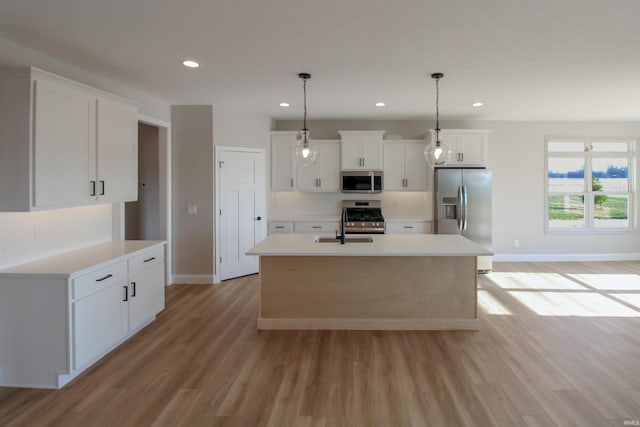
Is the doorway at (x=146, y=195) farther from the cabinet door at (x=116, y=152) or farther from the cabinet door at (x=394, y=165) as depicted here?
the cabinet door at (x=394, y=165)

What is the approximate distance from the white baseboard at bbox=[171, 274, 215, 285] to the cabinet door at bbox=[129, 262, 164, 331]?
1.40 meters

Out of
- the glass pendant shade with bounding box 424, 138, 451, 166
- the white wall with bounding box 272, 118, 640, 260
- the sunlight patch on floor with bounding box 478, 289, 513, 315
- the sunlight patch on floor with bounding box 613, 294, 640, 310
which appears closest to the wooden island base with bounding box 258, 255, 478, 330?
the sunlight patch on floor with bounding box 478, 289, 513, 315

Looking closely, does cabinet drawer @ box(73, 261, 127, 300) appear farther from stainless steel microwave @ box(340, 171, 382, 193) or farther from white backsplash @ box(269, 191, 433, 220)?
stainless steel microwave @ box(340, 171, 382, 193)

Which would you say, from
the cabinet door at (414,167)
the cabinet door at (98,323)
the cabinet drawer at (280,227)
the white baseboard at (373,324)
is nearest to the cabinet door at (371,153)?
the cabinet door at (414,167)

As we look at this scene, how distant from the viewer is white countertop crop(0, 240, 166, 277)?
275 cm

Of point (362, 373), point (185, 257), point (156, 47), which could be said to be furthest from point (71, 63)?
point (362, 373)

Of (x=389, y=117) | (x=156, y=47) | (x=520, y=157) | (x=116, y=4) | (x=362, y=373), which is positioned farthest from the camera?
(x=520, y=157)

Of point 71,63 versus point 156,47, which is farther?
point 71,63

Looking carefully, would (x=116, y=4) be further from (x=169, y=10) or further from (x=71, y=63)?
(x=71, y=63)

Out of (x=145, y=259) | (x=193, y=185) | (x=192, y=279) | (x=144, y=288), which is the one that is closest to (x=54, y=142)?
(x=145, y=259)

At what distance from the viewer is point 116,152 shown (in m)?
3.70

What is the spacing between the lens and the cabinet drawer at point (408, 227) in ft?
20.8

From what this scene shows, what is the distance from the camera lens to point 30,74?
2.67 metres

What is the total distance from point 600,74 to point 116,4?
4477 millimetres
